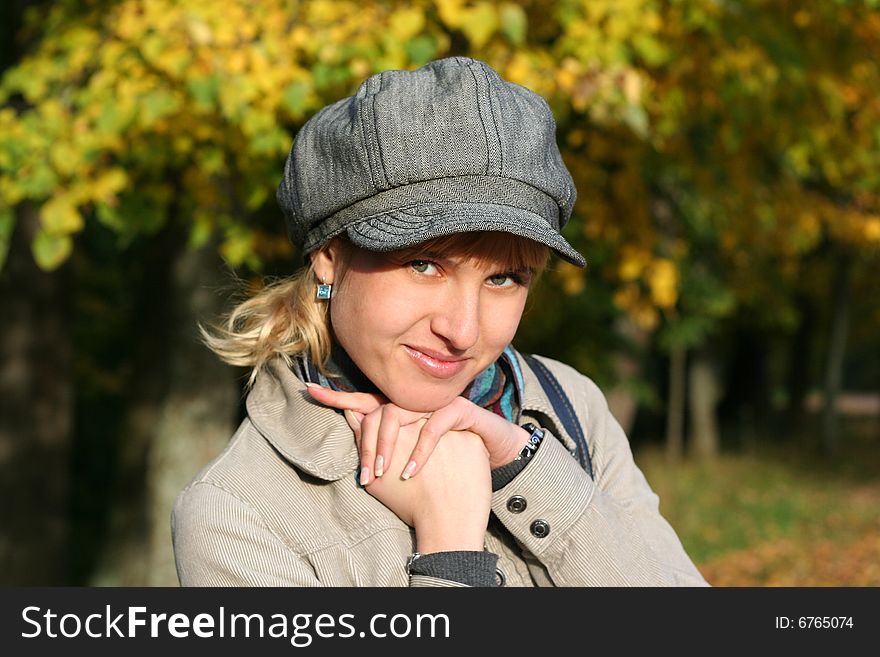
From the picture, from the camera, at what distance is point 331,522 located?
1866mm

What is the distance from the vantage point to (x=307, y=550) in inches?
72.1

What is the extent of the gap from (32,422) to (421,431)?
614 cm

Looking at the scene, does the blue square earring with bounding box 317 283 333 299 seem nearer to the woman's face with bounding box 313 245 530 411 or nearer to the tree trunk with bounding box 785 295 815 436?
the woman's face with bounding box 313 245 530 411

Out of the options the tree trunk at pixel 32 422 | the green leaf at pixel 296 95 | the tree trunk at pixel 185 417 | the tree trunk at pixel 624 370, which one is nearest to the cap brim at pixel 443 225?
the green leaf at pixel 296 95

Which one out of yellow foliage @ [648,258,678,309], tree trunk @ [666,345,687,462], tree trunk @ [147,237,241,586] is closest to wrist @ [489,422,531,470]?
yellow foliage @ [648,258,678,309]

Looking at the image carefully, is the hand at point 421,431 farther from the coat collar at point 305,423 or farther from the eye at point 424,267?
the eye at point 424,267

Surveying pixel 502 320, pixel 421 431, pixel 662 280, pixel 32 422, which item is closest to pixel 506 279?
pixel 502 320

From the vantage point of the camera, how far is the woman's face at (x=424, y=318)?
1.80m

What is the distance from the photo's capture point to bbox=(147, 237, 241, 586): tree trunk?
604cm

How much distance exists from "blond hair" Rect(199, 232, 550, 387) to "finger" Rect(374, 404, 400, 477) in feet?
0.73

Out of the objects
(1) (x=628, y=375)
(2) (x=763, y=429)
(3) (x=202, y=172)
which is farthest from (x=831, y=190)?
(2) (x=763, y=429)

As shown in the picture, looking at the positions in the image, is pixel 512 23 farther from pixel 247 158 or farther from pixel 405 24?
pixel 247 158
